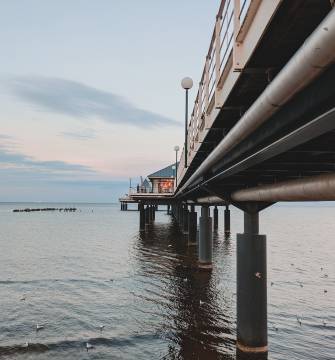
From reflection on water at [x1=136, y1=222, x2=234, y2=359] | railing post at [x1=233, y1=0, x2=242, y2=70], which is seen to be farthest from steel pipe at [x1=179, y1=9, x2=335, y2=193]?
reflection on water at [x1=136, y1=222, x2=234, y2=359]

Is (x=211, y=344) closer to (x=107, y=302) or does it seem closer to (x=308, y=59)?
(x=107, y=302)

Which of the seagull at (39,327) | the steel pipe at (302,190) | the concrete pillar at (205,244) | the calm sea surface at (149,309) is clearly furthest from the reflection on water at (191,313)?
the steel pipe at (302,190)

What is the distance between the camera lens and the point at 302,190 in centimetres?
852

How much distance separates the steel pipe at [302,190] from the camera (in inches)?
297

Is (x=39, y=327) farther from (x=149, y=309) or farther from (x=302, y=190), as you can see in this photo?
(x=302, y=190)

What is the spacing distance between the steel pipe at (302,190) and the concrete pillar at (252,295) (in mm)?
1341

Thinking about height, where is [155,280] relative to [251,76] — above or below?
below

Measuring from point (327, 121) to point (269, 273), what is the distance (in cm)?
2301

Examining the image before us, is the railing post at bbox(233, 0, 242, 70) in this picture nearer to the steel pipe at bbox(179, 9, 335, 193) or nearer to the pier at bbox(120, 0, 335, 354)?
the pier at bbox(120, 0, 335, 354)

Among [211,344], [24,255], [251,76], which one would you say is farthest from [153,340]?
[24,255]

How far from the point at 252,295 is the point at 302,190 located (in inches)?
157

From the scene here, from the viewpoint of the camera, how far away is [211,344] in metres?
12.4

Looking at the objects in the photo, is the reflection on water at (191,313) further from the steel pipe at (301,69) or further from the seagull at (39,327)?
the steel pipe at (301,69)

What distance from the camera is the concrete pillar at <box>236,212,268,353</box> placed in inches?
442
